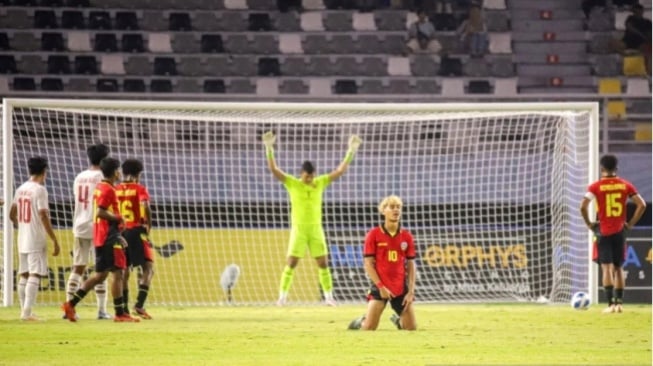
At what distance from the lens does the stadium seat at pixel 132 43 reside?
26109 mm

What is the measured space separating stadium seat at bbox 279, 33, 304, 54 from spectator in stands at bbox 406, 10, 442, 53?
6.59 ft

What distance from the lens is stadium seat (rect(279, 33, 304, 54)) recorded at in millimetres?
26438

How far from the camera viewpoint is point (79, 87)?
993 inches

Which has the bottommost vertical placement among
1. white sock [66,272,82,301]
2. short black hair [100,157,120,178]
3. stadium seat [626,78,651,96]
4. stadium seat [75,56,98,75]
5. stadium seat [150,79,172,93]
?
white sock [66,272,82,301]

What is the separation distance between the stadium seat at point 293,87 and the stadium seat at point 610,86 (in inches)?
211

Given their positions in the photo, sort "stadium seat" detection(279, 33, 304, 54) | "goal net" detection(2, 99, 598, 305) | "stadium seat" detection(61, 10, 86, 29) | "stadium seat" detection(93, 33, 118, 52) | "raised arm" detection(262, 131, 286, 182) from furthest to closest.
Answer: "stadium seat" detection(279, 33, 304, 54) → "stadium seat" detection(61, 10, 86, 29) → "stadium seat" detection(93, 33, 118, 52) → "goal net" detection(2, 99, 598, 305) → "raised arm" detection(262, 131, 286, 182)

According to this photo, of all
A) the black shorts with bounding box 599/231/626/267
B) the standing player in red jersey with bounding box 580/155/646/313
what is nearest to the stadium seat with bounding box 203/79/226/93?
the standing player in red jersey with bounding box 580/155/646/313

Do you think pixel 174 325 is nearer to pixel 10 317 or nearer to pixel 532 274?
pixel 10 317

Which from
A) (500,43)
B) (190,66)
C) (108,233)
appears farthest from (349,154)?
(500,43)

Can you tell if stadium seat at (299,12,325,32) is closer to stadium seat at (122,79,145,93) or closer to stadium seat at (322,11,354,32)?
stadium seat at (322,11,354,32)

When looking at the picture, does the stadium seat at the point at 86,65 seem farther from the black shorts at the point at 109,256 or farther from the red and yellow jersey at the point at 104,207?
the black shorts at the point at 109,256

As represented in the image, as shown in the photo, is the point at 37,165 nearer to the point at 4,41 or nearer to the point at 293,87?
the point at 293,87

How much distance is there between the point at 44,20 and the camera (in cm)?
2628

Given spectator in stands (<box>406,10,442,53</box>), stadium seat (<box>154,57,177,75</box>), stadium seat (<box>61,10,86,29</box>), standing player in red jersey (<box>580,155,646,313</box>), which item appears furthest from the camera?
spectator in stands (<box>406,10,442,53</box>)
